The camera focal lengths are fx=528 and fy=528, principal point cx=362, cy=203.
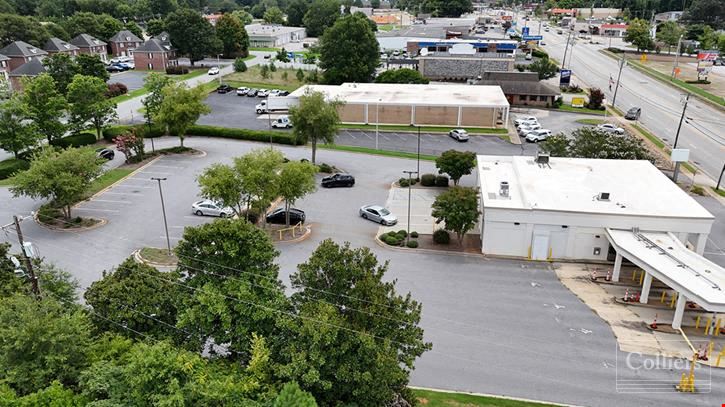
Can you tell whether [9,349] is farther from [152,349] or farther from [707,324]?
[707,324]

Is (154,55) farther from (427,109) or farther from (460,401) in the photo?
(460,401)

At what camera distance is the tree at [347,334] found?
17.5 metres

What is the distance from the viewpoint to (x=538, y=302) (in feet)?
91.6

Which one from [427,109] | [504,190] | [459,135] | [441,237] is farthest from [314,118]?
[427,109]

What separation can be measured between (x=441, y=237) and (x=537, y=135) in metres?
28.4

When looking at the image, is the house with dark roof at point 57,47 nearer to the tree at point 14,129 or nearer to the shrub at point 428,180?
the tree at point 14,129

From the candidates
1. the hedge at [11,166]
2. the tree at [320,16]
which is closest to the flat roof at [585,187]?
the hedge at [11,166]

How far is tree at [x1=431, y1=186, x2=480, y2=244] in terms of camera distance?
108 feet

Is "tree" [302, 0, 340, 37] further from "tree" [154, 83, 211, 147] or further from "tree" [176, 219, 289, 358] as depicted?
"tree" [176, 219, 289, 358]

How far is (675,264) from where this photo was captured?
2744 cm

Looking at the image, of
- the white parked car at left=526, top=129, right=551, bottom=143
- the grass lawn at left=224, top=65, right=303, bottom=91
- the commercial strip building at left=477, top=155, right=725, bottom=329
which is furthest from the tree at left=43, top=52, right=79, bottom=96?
the white parked car at left=526, top=129, right=551, bottom=143

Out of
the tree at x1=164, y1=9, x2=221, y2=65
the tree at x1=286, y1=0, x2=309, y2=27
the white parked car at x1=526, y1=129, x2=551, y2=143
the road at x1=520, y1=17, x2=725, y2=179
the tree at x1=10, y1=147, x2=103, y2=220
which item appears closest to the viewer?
the tree at x1=10, y1=147, x2=103, y2=220

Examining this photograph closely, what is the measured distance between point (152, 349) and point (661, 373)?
20.5m

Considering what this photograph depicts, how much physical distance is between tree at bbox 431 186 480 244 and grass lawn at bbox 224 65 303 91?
182ft
